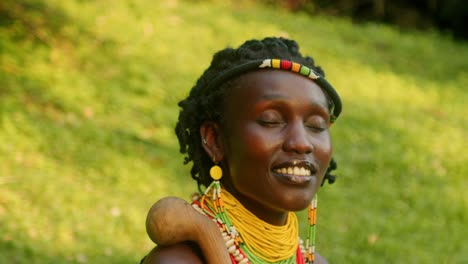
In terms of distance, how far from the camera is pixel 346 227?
7176mm

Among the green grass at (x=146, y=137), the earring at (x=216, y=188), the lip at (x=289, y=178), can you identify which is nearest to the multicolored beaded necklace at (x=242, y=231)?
the earring at (x=216, y=188)

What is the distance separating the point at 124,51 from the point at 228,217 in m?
7.08

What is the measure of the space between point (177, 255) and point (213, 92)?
0.68 m

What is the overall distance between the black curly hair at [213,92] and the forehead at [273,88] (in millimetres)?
58

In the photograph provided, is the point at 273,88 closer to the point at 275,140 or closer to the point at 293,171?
the point at 275,140

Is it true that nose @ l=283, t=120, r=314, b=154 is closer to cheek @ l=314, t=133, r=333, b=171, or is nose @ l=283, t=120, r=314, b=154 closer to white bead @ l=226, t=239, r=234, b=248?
cheek @ l=314, t=133, r=333, b=171

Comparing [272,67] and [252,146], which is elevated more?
[272,67]

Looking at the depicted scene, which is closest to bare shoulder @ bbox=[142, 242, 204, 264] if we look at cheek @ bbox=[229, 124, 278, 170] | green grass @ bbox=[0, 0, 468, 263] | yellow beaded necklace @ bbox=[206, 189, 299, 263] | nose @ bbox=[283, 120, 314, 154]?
yellow beaded necklace @ bbox=[206, 189, 299, 263]

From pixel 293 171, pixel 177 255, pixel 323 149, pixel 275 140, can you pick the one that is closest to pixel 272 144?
pixel 275 140

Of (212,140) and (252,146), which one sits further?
(212,140)

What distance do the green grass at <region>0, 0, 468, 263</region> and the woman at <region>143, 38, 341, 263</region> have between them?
2.73 meters

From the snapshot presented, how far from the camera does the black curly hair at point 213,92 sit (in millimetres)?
3090

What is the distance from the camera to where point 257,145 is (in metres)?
2.87

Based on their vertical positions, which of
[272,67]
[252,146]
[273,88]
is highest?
[272,67]
